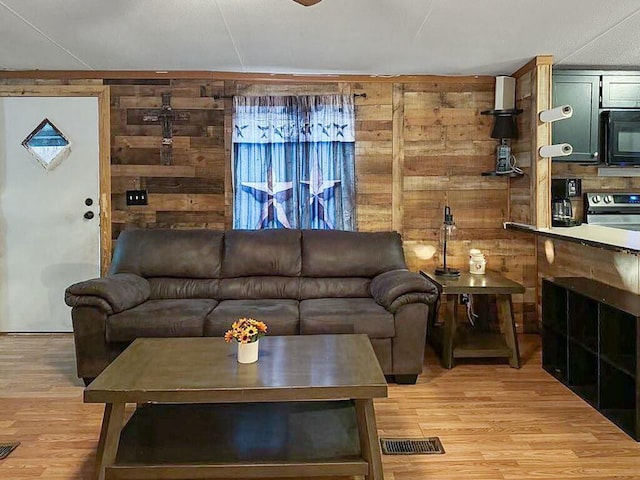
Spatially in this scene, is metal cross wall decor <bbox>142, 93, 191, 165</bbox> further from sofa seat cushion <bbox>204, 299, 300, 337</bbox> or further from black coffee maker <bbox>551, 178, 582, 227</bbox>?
black coffee maker <bbox>551, 178, 582, 227</bbox>

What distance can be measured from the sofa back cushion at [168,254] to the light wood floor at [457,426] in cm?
83

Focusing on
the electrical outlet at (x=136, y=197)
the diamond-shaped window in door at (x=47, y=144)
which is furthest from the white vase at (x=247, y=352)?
the diamond-shaped window in door at (x=47, y=144)

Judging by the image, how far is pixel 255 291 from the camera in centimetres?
392

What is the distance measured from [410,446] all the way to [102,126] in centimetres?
354

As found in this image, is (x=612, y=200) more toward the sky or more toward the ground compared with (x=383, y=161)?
more toward the ground

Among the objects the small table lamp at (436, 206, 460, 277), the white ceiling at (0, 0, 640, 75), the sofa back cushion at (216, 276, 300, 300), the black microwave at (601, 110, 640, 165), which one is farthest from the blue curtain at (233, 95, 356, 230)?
the black microwave at (601, 110, 640, 165)

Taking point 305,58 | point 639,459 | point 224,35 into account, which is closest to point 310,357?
point 639,459

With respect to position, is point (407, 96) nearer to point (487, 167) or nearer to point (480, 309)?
point (487, 167)

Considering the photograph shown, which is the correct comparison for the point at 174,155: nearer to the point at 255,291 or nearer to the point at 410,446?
the point at 255,291

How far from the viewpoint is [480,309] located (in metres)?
4.56

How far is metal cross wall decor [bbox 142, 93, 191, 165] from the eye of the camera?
4.48 metres

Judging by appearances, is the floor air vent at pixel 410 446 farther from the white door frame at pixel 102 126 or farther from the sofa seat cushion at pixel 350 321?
the white door frame at pixel 102 126

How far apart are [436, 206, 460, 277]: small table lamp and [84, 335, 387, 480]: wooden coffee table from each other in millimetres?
1738

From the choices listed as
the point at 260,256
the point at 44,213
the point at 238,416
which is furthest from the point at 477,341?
the point at 44,213
